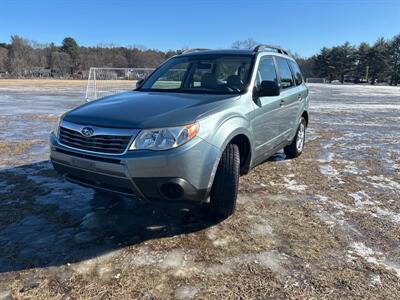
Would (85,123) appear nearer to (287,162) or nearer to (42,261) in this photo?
(42,261)

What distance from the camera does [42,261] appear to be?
10.3ft

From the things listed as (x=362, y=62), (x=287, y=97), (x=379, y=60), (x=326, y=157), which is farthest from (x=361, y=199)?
(x=362, y=62)

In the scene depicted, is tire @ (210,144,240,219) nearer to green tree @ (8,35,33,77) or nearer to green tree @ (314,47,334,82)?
green tree @ (314,47,334,82)

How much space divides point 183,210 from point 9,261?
185 centimetres

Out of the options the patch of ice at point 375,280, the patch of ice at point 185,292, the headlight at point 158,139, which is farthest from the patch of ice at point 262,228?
the headlight at point 158,139

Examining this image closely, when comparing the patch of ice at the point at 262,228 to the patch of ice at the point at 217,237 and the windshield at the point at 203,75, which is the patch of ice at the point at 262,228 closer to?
the patch of ice at the point at 217,237

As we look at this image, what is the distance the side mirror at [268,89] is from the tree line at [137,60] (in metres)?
73.4

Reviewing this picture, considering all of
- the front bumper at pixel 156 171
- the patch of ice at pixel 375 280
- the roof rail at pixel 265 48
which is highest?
the roof rail at pixel 265 48

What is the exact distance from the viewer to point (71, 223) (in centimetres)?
390

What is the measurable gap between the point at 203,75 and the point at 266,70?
87 cm

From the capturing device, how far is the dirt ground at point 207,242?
9.28 feet

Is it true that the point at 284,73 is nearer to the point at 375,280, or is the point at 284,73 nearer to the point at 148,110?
the point at 148,110

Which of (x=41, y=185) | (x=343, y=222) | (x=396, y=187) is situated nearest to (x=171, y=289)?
(x=343, y=222)

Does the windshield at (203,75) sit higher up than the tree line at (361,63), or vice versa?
the tree line at (361,63)
